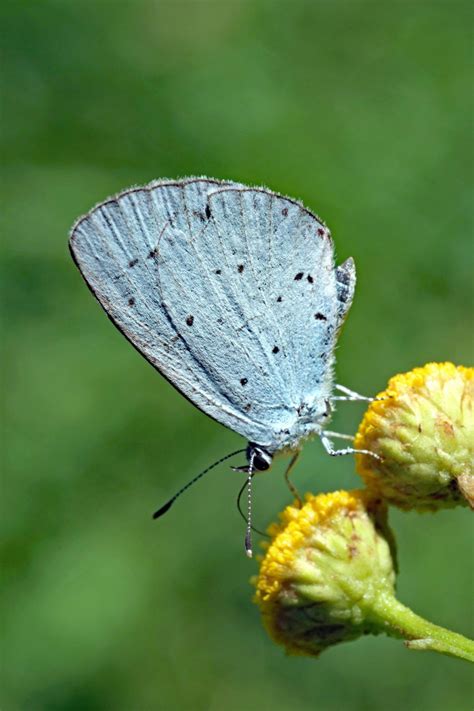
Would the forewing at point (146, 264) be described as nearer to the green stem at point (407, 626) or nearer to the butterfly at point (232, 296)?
the butterfly at point (232, 296)

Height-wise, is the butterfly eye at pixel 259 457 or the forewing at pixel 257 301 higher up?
the forewing at pixel 257 301

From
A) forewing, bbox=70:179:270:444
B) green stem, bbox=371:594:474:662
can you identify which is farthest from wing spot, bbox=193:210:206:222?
green stem, bbox=371:594:474:662

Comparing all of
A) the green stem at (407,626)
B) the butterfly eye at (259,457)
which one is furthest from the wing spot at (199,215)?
the green stem at (407,626)

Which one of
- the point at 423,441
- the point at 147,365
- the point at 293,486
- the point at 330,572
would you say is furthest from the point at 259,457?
the point at 147,365

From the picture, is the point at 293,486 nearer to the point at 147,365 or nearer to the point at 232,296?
the point at 232,296

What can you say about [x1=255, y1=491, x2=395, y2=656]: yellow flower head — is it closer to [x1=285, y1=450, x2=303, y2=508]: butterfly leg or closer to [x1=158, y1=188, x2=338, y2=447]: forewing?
[x1=285, y1=450, x2=303, y2=508]: butterfly leg

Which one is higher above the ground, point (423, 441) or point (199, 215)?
point (199, 215)
